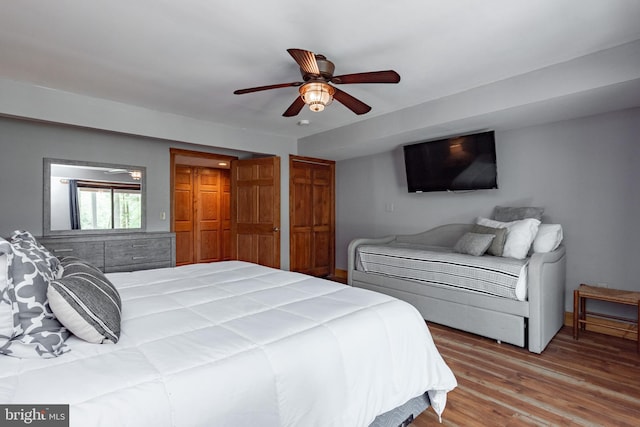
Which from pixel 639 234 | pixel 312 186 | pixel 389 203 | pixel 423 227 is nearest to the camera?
pixel 639 234

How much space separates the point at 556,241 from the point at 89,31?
4.09 m

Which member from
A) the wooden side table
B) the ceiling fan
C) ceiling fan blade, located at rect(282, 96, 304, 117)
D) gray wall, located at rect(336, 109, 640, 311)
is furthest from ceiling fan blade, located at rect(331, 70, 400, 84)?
the wooden side table

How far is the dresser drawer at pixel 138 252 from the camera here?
3.63 m

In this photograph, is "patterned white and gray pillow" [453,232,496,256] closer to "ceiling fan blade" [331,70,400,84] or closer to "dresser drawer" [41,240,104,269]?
"ceiling fan blade" [331,70,400,84]

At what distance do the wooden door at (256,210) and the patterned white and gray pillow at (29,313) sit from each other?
3.44 meters

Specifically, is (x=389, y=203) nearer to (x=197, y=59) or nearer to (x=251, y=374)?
(x=197, y=59)

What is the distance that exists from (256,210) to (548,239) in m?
3.55

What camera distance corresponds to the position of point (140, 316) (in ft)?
4.73

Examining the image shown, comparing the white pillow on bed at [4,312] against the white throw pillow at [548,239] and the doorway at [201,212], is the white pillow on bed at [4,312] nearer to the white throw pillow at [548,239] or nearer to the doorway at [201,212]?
the white throw pillow at [548,239]

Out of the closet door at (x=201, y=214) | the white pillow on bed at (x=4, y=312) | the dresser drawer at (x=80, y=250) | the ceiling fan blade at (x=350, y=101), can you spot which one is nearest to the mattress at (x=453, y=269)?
the ceiling fan blade at (x=350, y=101)

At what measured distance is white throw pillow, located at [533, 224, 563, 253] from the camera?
9.89 feet

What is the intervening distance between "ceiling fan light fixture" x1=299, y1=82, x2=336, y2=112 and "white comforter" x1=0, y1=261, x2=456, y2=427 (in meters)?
1.34

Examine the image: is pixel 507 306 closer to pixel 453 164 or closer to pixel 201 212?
pixel 453 164

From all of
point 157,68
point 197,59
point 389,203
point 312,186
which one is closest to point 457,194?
point 389,203
